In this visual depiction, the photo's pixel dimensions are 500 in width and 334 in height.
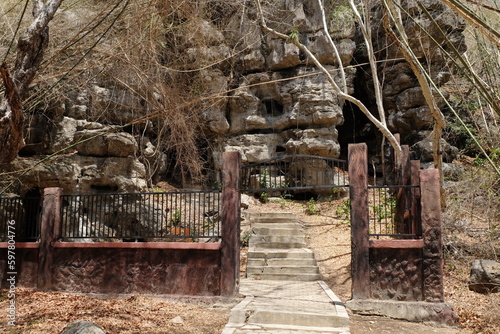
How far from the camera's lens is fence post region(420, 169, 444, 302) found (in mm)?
6062

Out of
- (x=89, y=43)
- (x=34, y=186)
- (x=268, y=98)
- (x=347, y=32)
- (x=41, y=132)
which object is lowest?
(x=34, y=186)

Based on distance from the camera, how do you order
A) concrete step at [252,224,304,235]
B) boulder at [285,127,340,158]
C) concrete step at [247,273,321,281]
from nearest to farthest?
concrete step at [247,273,321,281]
concrete step at [252,224,304,235]
boulder at [285,127,340,158]

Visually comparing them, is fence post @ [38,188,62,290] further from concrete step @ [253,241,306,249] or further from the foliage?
the foliage

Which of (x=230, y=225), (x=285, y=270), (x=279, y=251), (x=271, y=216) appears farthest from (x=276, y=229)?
(x=230, y=225)

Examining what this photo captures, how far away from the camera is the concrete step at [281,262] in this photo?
9.23 meters

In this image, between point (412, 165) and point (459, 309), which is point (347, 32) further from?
point (459, 309)

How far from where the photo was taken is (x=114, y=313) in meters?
5.82

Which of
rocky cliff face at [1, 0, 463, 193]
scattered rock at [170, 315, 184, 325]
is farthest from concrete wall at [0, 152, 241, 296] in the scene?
rocky cliff face at [1, 0, 463, 193]

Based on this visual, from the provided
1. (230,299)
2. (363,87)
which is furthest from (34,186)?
A: (363,87)

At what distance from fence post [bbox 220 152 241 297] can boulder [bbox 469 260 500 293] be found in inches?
183

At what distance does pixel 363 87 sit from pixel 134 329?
15457 mm

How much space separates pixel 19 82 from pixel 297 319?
478cm

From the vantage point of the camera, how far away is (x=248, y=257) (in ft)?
31.3

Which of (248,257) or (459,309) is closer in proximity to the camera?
(459,309)
